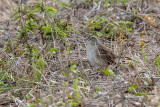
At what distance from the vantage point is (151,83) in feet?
14.9

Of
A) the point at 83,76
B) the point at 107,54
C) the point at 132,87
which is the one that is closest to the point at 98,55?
the point at 107,54

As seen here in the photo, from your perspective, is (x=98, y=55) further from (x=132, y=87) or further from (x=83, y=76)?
(x=132, y=87)

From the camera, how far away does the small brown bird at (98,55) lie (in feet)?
19.1

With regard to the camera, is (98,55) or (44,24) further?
(44,24)

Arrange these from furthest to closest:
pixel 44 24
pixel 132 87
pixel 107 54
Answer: pixel 44 24
pixel 107 54
pixel 132 87

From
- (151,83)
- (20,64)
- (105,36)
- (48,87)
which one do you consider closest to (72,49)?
(105,36)

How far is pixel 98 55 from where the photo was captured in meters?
5.88

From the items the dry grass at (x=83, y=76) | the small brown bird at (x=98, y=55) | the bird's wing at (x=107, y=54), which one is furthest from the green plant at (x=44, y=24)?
the bird's wing at (x=107, y=54)

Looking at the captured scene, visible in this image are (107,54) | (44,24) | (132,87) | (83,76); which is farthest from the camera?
(44,24)

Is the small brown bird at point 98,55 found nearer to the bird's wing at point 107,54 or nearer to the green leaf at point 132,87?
the bird's wing at point 107,54

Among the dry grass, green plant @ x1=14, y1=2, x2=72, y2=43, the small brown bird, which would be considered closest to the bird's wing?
the small brown bird

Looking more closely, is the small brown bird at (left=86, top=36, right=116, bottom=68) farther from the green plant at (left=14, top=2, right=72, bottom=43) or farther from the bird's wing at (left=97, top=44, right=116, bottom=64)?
the green plant at (left=14, top=2, right=72, bottom=43)

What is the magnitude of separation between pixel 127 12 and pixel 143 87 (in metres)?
4.66

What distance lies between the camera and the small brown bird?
5.84 meters
